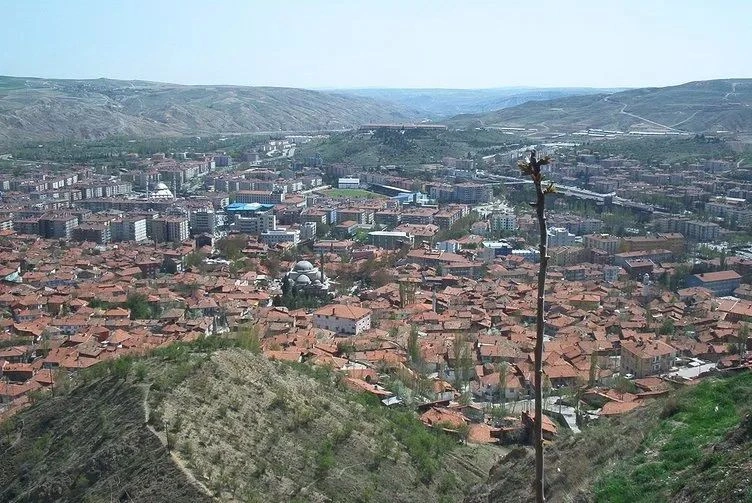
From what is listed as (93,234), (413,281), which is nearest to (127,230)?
(93,234)

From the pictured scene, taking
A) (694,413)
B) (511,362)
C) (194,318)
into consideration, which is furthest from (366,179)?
(694,413)

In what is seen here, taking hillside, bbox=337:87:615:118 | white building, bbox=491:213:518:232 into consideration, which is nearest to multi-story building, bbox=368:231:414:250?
white building, bbox=491:213:518:232

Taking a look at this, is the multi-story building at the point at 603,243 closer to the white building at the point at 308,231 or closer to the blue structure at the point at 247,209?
the white building at the point at 308,231

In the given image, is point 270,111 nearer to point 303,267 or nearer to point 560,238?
point 560,238

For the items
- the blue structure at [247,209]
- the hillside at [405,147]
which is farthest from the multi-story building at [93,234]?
the hillside at [405,147]

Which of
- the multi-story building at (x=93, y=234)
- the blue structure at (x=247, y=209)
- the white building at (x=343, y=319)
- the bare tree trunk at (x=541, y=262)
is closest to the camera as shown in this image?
the bare tree trunk at (x=541, y=262)

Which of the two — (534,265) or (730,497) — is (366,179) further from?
(730,497)
